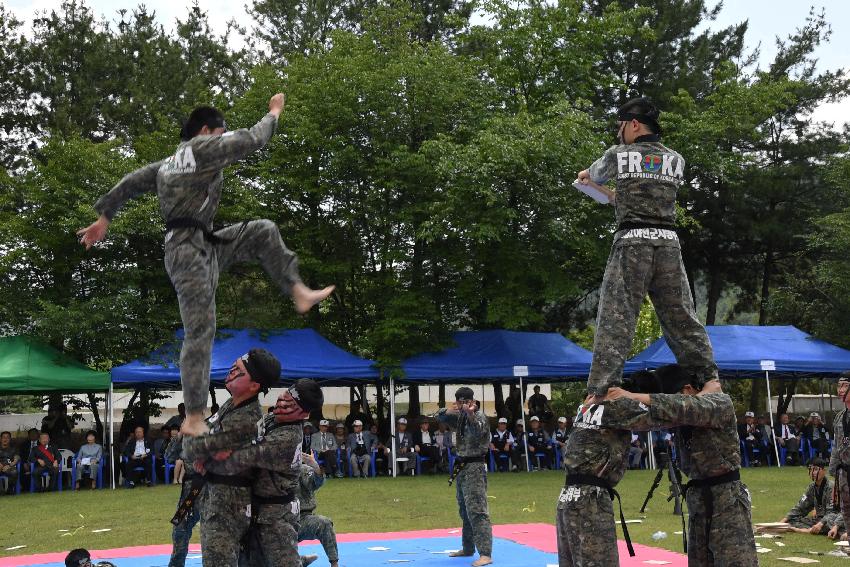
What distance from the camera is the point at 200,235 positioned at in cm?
488

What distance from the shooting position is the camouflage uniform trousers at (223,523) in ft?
17.7

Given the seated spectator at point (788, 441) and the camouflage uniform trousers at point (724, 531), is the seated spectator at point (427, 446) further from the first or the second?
the camouflage uniform trousers at point (724, 531)

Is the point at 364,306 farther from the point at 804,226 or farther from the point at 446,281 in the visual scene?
the point at 804,226

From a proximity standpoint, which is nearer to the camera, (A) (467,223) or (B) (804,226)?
(A) (467,223)

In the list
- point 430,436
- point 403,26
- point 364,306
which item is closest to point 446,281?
point 364,306

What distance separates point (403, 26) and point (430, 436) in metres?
12.0

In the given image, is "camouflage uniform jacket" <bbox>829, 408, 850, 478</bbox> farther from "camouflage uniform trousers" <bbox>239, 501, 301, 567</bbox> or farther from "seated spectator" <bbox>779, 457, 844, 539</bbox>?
"camouflage uniform trousers" <bbox>239, 501, 301, 567</bbox>

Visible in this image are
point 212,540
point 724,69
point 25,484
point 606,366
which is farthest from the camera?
point 724,69

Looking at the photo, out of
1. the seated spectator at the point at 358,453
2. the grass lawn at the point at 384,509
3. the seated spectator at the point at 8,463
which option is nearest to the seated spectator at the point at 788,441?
the grass lawn at the point at 384,509

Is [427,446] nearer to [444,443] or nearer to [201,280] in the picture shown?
[444,443]

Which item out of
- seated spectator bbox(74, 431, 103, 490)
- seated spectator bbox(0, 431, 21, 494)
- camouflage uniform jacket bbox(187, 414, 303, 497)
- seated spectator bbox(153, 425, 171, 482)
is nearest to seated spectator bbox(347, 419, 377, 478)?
seated spectator bbox(153, 425, 171, 482)

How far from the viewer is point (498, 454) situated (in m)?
21.3

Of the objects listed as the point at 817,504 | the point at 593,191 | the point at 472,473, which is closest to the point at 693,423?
the point at 593,191

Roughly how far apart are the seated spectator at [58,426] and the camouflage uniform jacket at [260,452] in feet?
51.3
